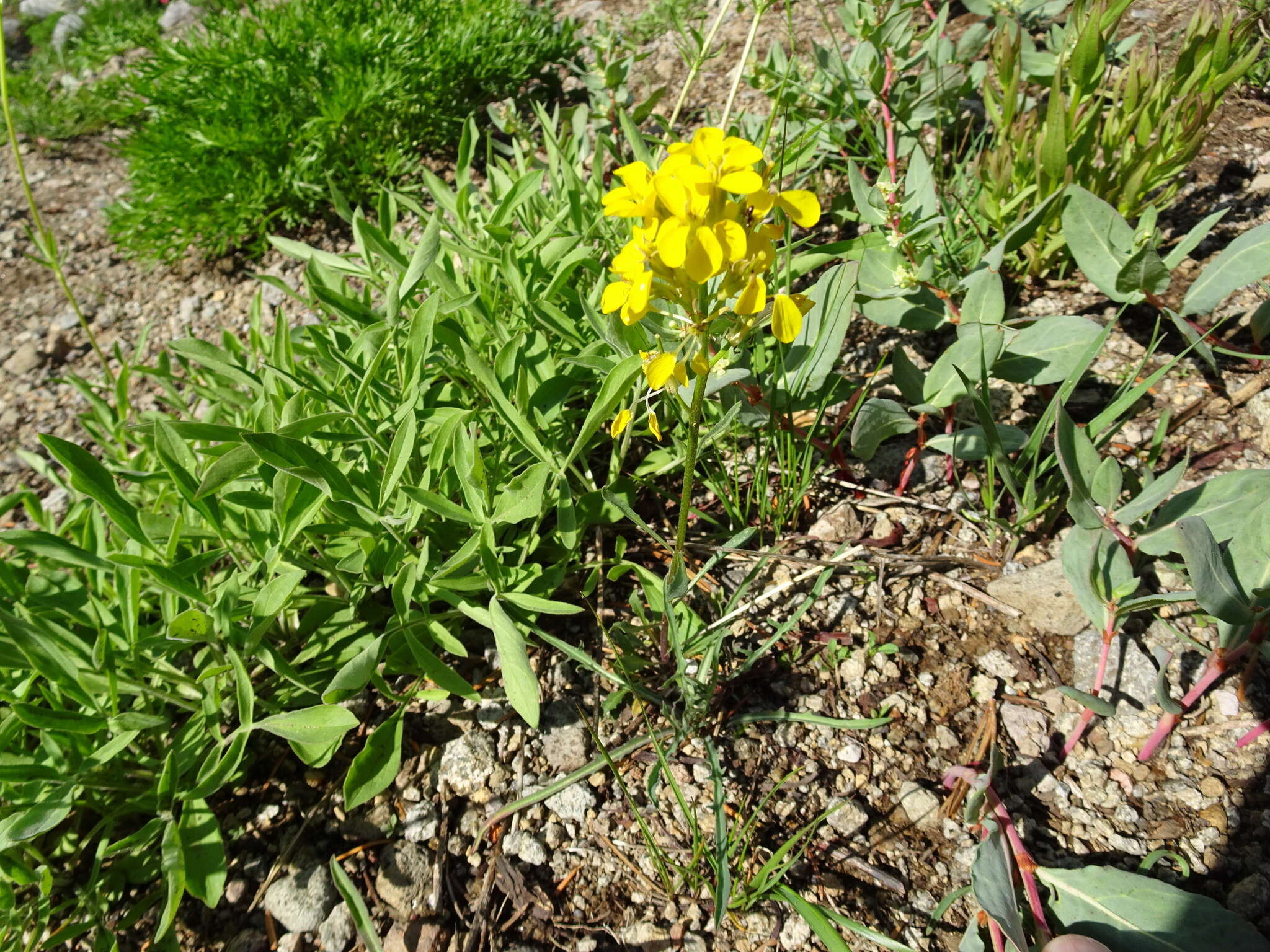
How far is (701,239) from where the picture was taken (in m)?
1.15

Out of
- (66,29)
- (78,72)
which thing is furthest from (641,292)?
(66,29)

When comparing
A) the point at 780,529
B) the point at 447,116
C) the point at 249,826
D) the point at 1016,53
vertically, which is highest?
the point at 1016,53

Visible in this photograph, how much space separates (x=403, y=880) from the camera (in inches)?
61.3

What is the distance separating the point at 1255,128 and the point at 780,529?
6.46 feet

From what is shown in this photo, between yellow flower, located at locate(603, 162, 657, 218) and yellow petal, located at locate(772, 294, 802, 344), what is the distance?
0.24m

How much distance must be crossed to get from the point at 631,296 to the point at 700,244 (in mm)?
126

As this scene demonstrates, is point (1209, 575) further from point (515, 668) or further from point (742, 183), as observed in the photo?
point (515, 668)

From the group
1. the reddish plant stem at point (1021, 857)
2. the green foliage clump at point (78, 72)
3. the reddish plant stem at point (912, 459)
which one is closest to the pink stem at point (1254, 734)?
the reddish plant stem at point (1021, 857)

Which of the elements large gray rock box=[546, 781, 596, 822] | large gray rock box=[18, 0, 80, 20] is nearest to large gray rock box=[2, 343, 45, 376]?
large gray rock box=[546, 781, 596, 822]

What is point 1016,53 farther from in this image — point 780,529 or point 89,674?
point 89,674

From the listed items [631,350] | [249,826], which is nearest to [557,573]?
[631,350]

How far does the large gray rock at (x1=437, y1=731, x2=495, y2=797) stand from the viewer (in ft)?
5.51

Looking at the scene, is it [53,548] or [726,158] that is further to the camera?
[53,548]

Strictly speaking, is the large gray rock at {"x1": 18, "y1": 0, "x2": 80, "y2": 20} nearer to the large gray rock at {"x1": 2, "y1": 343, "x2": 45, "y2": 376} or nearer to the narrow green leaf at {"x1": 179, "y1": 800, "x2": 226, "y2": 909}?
the large gray rock at {"x1": 2, "y1": 343, "x2": 45, "y2": 376}
